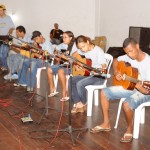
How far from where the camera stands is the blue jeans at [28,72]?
5346 millimetres

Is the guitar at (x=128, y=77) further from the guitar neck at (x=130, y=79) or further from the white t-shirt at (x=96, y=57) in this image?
the white t-shirt at (x=96, y=57)

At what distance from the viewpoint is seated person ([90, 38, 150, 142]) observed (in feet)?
10.1

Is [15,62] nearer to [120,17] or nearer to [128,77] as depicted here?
[128,77]

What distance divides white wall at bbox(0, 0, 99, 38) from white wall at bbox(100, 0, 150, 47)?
1.41 feet

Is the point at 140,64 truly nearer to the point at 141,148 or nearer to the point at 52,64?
the point at 141,148

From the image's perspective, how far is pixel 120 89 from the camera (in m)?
3.37

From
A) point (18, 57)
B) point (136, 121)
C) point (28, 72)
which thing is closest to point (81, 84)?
point (136, 121)

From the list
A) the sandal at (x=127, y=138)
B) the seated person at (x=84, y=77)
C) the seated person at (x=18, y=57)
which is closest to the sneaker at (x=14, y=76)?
the seated person at (x=18, y=57)

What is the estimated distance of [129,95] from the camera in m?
3.36

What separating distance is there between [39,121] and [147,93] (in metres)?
1.48

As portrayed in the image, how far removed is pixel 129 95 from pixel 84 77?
3.10 feet

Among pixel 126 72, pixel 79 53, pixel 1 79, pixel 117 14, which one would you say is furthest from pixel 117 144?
pixel 117 14

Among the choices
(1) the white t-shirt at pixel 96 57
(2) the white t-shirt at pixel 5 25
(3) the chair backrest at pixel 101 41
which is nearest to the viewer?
(1) the white t-shirt at pixel 96 57

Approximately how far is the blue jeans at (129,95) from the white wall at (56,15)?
5.89m
